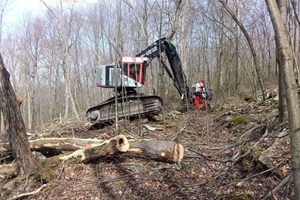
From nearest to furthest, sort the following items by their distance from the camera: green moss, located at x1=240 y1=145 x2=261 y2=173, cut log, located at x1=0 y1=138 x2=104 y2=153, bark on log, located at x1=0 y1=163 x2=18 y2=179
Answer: green moss, located at x1=240 y1=145 x2=261 y2=173 → bark on log, located at x1=0 y1=163 x2=18 y2=179 → cut log, located at x1=0 y1=138 x2=104 y2=153

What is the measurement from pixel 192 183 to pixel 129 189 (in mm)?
1024

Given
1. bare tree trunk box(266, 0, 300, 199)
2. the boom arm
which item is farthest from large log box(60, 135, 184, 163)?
the boom arm

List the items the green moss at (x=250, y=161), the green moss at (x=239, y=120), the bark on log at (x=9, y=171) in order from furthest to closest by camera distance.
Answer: the green moss at (x=239, y=120), the bark on log at (x=9, y=171), the green moss at (x=250, y=161)

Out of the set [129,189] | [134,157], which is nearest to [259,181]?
[129,189]

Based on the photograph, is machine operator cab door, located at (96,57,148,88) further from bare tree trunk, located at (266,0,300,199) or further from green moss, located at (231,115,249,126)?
bare tree trunk, located at (266,0,300,199)

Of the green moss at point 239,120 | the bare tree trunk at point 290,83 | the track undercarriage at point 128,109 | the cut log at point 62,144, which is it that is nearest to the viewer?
the bare tree trunk at point 290,83

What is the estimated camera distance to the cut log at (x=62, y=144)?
787 centimetres

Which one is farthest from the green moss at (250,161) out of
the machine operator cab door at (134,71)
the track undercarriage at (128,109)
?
the machine operator cab door at (134,71)

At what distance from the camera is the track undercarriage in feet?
41.3

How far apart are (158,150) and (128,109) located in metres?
6.06

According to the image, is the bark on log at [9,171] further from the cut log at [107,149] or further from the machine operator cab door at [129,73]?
the machine operator cab door at [129,73]

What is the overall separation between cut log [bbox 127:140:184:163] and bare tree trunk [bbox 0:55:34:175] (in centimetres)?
189

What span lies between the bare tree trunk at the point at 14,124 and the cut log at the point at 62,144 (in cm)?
106

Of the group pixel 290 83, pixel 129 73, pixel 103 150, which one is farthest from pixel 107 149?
pixel 129 73
